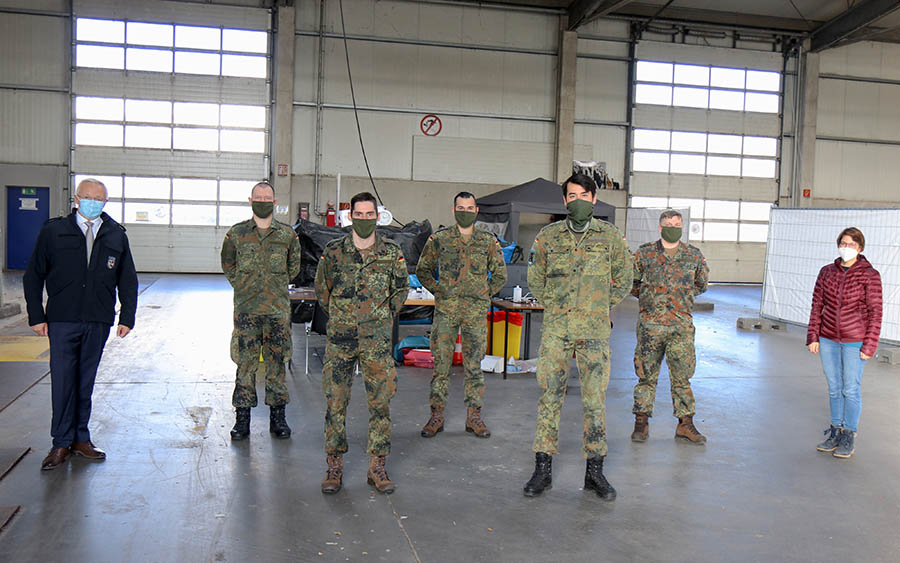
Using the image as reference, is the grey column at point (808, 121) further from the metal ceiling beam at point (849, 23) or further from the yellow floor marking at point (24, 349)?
the yellow floor marking at point (24, 349)

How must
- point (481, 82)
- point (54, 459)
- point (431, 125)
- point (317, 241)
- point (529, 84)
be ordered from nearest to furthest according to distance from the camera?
point (54, 459), point (317, 241), point (431, 125), point (481, 82), point (529, 84)

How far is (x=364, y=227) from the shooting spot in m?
4.36

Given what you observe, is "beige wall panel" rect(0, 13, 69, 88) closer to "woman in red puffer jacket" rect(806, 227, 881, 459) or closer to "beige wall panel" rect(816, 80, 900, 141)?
"woman in red puffer jacket" rect(806, 227, 881, 459)

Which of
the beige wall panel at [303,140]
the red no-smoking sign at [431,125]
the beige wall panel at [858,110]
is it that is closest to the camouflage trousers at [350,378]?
the beige wall panel at [303,140]

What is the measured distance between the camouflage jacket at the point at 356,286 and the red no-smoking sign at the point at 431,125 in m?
16.0

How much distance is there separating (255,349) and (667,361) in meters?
3.10

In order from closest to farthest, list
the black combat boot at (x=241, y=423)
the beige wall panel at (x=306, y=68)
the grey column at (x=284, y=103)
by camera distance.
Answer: the black combat boot at (x=241, y=423), the grey column at (x=284, y=103), the beige wall panel at (x=306, y=68)

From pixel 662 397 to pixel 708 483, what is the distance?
2497mm

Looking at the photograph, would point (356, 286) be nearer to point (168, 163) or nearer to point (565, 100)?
point (168, 163)

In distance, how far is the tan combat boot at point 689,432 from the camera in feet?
19.0

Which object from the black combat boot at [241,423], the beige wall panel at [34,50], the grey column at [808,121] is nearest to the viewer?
the black combat boot at [241,423]

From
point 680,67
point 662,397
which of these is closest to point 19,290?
point 662,397

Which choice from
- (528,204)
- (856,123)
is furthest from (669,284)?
(856,123)

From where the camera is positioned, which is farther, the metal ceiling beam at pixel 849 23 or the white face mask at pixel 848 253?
the metal ceiling beam at pixel 849 23
